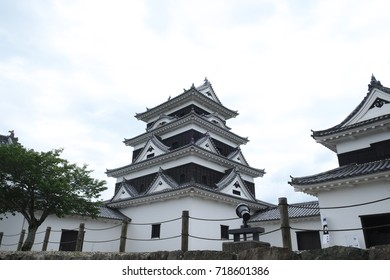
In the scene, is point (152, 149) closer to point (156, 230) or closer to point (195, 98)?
point (195, 98)

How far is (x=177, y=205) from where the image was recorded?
764 inches

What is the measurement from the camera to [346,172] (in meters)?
11.7

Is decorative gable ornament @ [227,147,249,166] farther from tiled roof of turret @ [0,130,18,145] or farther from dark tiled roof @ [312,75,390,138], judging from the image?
tiled roof of turret @ [0,130,18,145]

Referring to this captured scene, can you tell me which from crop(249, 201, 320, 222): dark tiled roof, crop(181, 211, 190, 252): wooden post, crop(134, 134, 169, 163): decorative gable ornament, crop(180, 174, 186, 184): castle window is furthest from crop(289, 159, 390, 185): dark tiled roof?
crop(134, 134, 169, 163): decorative gable ornament

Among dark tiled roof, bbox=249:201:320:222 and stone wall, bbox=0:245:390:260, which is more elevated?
dark tiled roof, bbox=249:201:320:222

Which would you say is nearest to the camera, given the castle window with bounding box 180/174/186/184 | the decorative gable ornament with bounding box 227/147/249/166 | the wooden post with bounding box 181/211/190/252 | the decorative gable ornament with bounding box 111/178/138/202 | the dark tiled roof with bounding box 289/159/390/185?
the wooden post with bounding box 181/211/190/252

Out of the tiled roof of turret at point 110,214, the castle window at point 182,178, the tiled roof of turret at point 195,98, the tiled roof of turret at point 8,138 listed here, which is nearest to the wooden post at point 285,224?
the castle window at point 182,178

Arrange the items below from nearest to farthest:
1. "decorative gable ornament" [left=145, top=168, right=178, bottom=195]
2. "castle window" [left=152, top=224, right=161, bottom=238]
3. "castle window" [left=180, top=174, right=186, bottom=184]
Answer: "castle window" [left=152, top=224, right=161, bottom=238] < "decorative gable ornament" [left=145, top=168, right=178, bottom=195] < "castle window" [left=180, top=174, right=186, bottom=184]

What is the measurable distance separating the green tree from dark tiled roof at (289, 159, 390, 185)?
1113 centimetres

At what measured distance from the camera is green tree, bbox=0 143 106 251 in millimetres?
13828

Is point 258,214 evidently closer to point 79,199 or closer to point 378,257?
point 79,199
